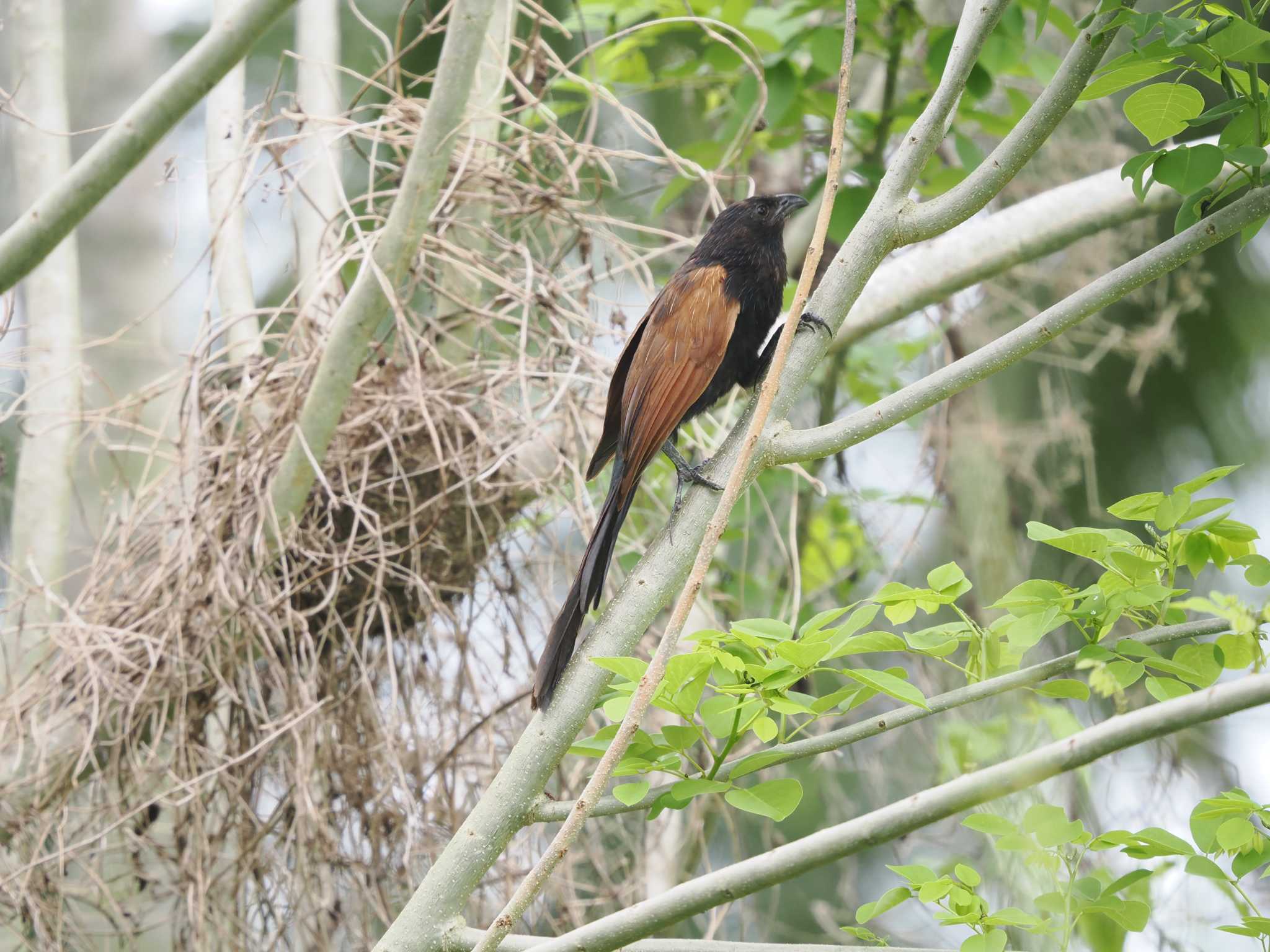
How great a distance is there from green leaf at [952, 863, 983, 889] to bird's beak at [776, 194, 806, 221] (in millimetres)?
1660

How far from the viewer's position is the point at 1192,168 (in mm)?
1365

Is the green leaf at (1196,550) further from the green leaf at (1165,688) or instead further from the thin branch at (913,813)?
the thin branch at (913,813)

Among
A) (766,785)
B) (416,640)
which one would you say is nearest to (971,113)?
(416,640)

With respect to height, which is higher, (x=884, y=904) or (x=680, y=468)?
(x=680, y=468)

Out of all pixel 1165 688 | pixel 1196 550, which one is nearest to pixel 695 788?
pixel 1165 688

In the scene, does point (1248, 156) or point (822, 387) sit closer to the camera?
point (1248, 156)

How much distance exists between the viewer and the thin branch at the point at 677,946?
121 centimetres

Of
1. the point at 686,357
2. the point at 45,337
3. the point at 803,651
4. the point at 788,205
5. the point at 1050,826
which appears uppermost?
the point at 45,337

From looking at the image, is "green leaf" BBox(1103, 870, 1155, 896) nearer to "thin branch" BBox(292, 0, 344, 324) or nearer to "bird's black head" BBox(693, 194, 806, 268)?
"bird's black head" BBox(693, 194, 806, 268)

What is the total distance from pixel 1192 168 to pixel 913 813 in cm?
84

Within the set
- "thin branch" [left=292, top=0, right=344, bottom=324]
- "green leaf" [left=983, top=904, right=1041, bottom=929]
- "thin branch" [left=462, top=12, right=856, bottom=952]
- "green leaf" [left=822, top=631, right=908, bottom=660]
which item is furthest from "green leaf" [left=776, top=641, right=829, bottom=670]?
"thin branch" [left=292, top=0, right=344, bottom=324]

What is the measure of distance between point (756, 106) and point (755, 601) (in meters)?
1.47

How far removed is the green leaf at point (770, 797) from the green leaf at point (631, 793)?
0.10 metres

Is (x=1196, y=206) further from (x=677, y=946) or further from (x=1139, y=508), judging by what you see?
(x=677, y=946)
